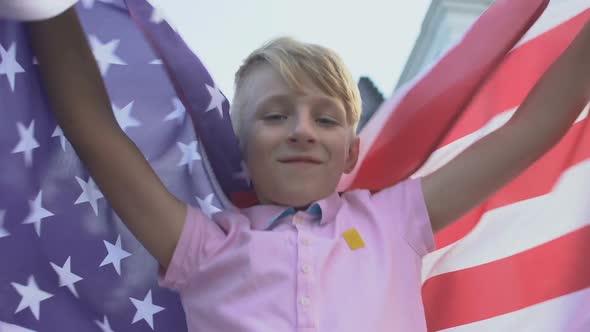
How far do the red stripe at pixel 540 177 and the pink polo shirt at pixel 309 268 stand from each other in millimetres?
190

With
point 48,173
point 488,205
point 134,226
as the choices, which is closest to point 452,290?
point 488,205

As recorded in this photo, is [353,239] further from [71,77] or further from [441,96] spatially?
[71,77]

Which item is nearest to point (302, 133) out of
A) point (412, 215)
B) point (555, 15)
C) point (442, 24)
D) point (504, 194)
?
point (412, 215)

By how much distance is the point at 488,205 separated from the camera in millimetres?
1312

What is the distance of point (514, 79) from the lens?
4.30 ft

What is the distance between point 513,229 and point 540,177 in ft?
0.37

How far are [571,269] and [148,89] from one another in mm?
838

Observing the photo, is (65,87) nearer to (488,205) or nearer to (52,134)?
(52,134)

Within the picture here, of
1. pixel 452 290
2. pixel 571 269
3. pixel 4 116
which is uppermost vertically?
pixel 4 116

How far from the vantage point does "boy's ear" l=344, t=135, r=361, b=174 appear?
1312 mm

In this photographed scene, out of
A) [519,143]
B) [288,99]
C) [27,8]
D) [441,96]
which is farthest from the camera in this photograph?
[441,96]

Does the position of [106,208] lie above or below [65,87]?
below

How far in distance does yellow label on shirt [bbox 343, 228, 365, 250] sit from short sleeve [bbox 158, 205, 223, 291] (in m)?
0.22

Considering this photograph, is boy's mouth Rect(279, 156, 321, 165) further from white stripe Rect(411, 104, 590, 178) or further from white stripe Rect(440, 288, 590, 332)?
white stripe Rect(440, 288, 590, 332)
